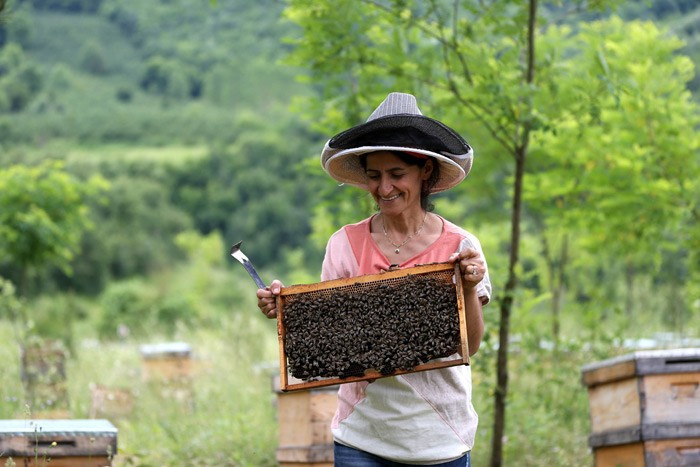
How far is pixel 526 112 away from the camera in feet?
21.5

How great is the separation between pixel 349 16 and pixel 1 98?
250 feet

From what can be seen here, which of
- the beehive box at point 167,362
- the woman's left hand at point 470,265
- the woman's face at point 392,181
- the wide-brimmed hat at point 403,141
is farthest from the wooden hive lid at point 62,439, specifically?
the beehive box at point 167,362

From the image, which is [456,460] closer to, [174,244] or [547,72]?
[547,72]

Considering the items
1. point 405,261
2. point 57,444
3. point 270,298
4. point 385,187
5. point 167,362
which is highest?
point 167,362

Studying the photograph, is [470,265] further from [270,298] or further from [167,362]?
[167,362]

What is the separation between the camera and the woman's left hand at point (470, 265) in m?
3.61

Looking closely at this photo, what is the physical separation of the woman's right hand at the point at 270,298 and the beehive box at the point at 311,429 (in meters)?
2.30

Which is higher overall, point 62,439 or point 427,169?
point 427,169

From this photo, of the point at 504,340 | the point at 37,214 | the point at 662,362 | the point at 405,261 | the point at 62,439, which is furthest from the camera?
the point at 37,214

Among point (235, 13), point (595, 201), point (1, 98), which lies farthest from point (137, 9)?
point (595, 201)

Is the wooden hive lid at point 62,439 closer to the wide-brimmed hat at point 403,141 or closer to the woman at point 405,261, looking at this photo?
the woman at point 405,261

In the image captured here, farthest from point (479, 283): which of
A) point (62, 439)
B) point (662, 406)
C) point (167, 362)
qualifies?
point (167, 362)

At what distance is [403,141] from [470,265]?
1.78ft

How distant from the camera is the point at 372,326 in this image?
3.85m
